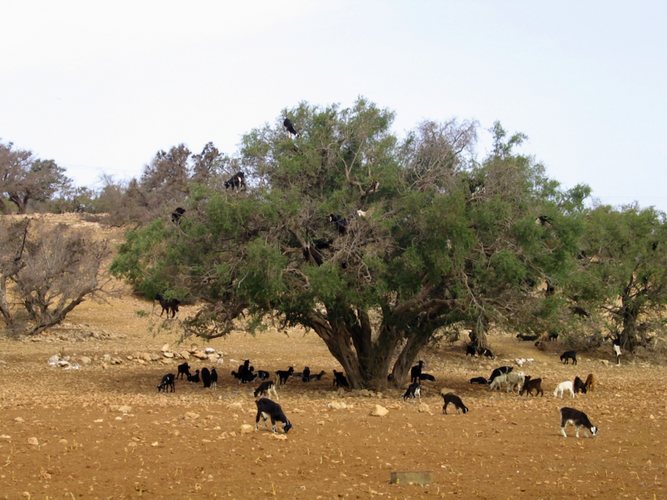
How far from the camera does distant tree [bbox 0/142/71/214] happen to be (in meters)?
56.4

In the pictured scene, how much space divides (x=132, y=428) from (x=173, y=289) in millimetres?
6126

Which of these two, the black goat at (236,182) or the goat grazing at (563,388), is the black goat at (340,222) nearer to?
the black goat at (236,182)

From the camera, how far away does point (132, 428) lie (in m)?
13.6

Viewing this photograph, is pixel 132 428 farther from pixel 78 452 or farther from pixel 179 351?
pixel 179 351

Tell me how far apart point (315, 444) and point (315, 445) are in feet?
0.23

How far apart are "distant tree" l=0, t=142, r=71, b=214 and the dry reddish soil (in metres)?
37.4

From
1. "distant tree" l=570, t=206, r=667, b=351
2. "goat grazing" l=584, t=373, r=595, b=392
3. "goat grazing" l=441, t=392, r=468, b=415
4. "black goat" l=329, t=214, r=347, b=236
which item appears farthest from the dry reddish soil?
"distant tree" l=570, t=206, r=667, b=351

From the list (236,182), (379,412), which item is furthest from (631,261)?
(379,412)

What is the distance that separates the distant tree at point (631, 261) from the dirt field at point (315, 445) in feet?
36.9

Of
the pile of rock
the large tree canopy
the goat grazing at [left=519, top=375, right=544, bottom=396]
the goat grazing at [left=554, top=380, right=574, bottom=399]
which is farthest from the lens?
the pile of rock

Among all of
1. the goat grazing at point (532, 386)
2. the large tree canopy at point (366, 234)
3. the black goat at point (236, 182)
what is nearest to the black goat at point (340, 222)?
the large tree canopy at point (366, 234)

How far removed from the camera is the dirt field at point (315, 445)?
1047 cm

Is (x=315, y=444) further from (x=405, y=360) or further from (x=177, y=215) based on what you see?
(x=405, y=360)

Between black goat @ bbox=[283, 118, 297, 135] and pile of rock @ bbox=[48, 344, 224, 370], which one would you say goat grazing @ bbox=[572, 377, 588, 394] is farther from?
pile of rock @ bbox=[48, 344, 224, 370]
